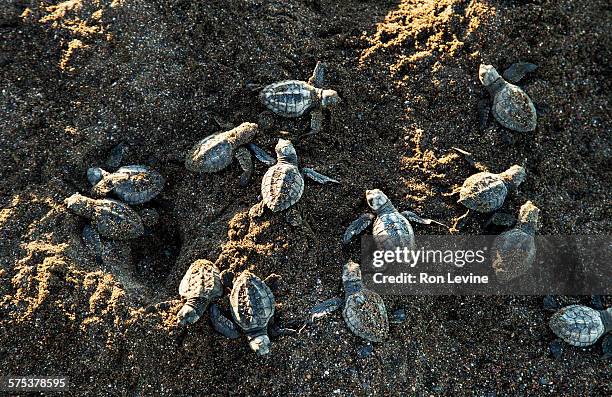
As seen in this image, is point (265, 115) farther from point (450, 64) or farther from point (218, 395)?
point (218, 395)

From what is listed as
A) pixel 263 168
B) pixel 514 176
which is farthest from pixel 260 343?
pixel 514 176

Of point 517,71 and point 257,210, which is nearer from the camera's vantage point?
point 257,210

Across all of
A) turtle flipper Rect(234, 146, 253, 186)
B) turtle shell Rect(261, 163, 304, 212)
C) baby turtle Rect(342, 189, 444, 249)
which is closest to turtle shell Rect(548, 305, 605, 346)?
baby turtle Rect(342, 189, 444, 249)

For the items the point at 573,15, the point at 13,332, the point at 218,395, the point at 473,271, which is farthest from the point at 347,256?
the point at 573,15

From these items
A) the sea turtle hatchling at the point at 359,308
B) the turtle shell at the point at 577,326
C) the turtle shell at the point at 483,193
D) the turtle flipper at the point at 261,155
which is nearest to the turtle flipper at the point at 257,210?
the turtle flipper at the point at 261,155

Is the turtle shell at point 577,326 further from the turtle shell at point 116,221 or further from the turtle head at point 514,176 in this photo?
the turtle shell at point 116,221

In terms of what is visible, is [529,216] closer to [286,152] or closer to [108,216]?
[286,152]

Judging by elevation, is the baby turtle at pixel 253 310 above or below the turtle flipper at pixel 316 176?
below

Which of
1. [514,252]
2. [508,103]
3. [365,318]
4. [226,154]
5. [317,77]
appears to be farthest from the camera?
[317,77]
